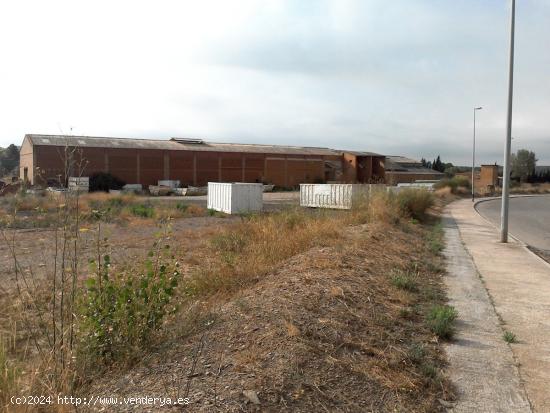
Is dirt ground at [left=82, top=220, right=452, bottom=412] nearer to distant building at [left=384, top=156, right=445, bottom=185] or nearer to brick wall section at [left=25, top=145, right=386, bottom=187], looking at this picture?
brick wall section at [left=25, top=145, right=386, bottom=187]

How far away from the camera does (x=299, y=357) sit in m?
4.27

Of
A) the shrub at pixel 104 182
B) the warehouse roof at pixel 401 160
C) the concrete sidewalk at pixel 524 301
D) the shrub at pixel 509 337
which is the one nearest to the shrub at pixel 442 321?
the concrete sidewalk at pixel 524 301

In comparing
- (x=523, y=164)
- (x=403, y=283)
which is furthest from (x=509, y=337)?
(x=523, y=164)

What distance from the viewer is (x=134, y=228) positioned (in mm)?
18875

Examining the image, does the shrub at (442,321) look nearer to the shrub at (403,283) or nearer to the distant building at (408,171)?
the shrub at (403,283)

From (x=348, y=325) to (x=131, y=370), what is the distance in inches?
88.1

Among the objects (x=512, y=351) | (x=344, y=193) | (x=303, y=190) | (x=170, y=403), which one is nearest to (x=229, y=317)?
(x=170, y=403)

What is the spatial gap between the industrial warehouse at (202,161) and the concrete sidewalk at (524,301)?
45.8m

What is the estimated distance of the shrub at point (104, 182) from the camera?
57156 mm

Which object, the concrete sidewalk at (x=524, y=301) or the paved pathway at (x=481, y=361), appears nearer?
the paved pathway at (x=481, y=361)

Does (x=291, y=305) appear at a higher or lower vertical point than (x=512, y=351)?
higher

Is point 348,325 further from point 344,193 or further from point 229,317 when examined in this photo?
point 344,193

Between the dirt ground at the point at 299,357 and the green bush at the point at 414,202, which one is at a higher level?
the green bush at the point at 414,202

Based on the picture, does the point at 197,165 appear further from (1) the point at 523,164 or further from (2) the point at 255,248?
(1) the point at 523,164
